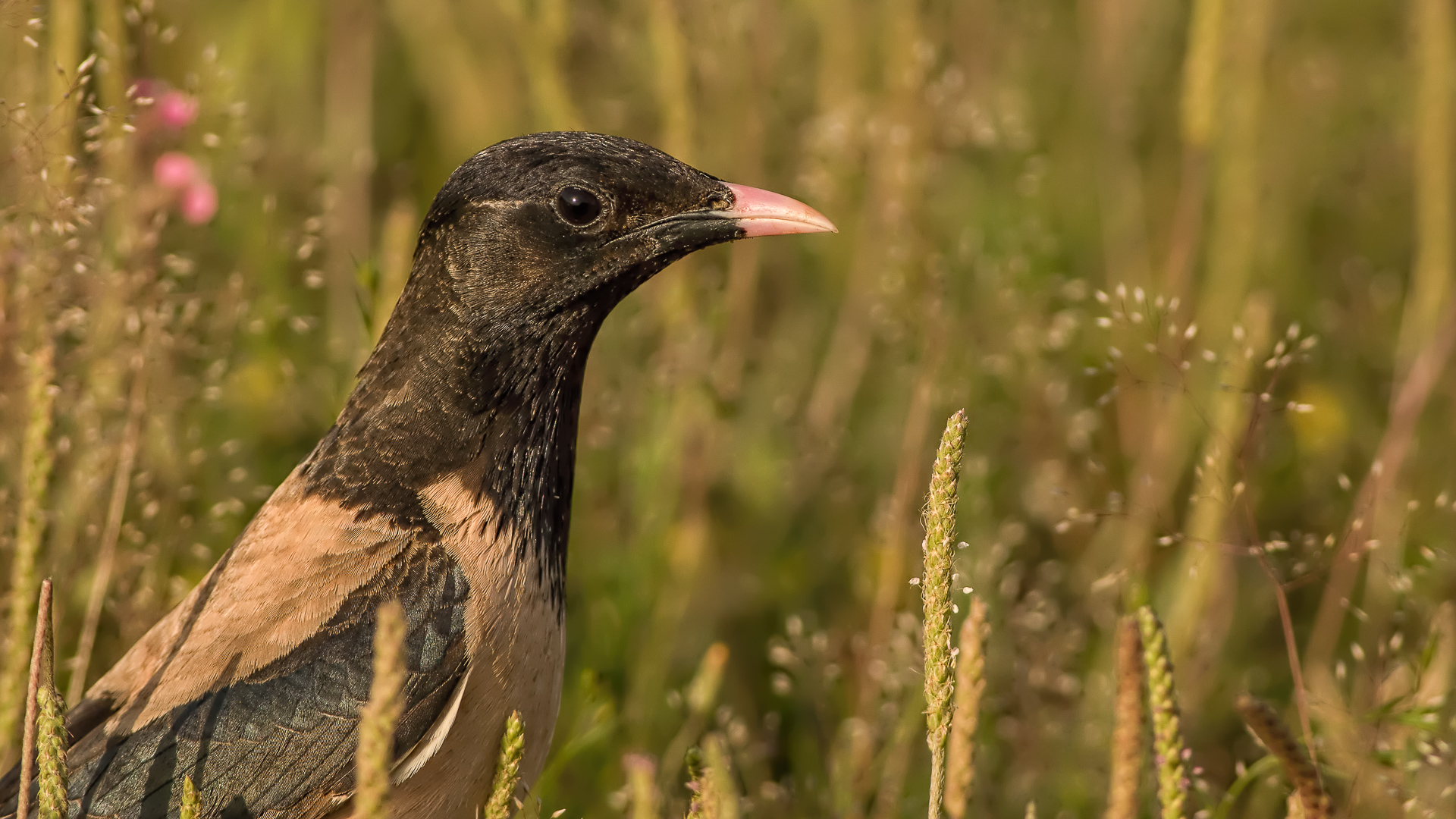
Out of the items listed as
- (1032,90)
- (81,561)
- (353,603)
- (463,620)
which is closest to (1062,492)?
(463,620)

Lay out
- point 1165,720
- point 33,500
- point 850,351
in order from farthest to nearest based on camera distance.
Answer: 1. point 850,351
2. point 33,500
3. point 1165,720

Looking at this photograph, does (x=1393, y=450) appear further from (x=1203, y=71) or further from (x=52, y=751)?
(x=52, y=751)

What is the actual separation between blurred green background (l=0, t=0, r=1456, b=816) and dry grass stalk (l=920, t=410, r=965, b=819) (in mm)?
1027

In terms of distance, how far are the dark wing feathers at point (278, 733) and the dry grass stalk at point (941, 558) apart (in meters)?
1.32

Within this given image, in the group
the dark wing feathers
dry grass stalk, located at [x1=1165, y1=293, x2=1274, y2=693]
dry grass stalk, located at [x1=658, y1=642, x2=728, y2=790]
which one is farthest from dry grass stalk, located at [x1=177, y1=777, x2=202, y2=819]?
dry grass stalk, located at [x1=1165, y1=293, x2=1274, y2=693]

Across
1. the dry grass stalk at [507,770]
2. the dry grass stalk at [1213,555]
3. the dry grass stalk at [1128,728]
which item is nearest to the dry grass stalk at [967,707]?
the dry grass stalk at [1128,728]

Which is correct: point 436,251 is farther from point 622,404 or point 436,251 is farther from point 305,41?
point 305,41

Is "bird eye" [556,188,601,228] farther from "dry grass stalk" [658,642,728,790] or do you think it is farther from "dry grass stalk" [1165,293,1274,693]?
"dry grass stalk" [1165,293,1274,693]

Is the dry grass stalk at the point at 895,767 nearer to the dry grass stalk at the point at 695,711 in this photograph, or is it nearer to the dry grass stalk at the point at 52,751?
the dry grass stalk at the point at 695,711

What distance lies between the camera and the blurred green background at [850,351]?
13.5ft

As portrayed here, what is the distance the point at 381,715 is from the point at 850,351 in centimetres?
440

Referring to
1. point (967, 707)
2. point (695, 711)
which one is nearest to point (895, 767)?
point (695, 711)

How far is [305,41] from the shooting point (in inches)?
290

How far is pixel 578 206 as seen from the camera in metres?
3.79
